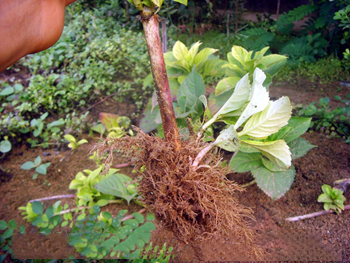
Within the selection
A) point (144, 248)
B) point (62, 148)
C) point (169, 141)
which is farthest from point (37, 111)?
point (169, 141)

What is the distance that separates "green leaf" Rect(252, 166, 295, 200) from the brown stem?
58 cm

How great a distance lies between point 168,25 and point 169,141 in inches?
103

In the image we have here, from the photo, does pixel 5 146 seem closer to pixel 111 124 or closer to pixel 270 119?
pixel 111 124

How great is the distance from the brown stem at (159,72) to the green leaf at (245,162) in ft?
1.78

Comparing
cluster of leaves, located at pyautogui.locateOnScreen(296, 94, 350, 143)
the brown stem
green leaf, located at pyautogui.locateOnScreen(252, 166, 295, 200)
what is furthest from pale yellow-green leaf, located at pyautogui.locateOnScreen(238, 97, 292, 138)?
cluster of leaves, located at pyautogui.locateOnScreen(296, 94, 350, 143)

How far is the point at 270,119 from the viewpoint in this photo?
0.80 metres

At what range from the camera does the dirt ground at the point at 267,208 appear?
1.12 metres

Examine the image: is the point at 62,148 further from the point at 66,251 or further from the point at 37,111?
the point at 66,251

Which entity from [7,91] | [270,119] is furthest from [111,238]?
[7,91]

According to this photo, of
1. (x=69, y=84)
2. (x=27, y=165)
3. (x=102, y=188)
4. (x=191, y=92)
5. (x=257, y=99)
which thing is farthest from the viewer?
(x=69, y=84)

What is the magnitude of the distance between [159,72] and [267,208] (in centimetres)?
99

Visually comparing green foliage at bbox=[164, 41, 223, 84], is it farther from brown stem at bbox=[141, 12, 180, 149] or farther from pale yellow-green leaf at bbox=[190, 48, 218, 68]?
brown stem at bbox=[141, 12, 180, 149]

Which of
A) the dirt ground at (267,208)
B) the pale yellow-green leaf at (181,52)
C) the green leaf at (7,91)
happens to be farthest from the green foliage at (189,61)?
the green leaf at (7,91)

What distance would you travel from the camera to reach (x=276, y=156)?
0.90 metres
